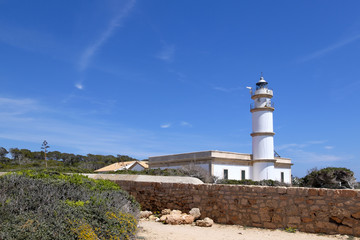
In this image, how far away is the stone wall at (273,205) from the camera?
7.86 metres

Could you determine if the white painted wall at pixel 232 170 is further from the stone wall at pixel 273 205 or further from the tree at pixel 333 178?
the stone wall at pixel 273 205

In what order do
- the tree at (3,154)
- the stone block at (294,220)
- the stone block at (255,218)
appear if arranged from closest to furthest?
the stone block at (294,220) < the stone block at (255,218) < the tree at (3,154)

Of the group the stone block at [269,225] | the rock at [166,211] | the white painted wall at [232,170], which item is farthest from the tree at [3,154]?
the stone block at [269,225]

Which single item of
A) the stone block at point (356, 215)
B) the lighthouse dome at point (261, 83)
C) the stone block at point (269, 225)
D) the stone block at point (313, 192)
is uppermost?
the lighthouse dome at point (261, 83)

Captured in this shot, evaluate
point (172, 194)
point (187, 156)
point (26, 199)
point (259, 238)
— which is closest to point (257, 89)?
point (187, 156)

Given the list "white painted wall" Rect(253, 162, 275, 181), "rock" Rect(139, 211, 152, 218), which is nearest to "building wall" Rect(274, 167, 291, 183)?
"white painted wall" Rect(253, 162, 275, 181)

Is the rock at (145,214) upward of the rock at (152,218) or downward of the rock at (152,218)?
upward

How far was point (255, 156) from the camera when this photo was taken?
33344 mm

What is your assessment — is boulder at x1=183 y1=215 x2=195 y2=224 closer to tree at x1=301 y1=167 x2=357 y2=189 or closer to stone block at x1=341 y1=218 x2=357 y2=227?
stone block at x1=341 y1=218 x2=357 y2=227

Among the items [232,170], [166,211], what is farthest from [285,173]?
[166,211]

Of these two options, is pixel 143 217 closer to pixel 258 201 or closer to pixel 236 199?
pixel 236 199

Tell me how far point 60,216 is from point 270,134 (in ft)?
98.3

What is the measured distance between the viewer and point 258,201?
8.85m

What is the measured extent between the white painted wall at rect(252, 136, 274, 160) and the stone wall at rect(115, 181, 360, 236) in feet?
77.9
